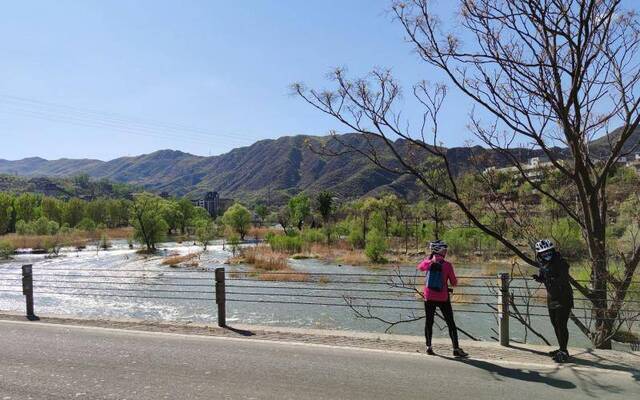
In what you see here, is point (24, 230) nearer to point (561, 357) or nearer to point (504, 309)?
point (504, 309)

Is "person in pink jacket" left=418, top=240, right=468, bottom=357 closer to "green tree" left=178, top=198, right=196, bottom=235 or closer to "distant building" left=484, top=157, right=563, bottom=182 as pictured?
"distant building" left=484, top=157, right=563, bottom=182

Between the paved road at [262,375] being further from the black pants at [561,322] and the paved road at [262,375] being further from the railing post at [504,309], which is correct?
the railing post at [504,309]

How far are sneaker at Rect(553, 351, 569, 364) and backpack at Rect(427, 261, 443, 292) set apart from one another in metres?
1.70

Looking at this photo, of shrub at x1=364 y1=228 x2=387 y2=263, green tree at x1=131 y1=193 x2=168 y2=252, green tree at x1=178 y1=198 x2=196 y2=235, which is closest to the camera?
shrub at x1=364 y1=228 x2=387 y2=263

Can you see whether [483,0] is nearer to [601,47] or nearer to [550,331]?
[601,47]

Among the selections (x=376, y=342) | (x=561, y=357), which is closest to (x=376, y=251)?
(x=376, y=342)

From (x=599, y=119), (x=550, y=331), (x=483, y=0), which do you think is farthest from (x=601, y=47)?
(x=550, y=331)

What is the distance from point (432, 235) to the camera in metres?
62.8

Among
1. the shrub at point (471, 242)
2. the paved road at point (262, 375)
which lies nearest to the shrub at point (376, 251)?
the shrub at point (471, 242)

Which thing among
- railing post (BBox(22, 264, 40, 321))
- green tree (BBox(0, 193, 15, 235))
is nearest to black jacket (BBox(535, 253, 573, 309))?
railing post (BBox(22, 264, 40, 321))

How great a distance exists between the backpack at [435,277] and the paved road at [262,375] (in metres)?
0.96

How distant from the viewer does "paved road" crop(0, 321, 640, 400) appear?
5.69 metres

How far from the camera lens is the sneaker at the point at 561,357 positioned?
22.6 feet

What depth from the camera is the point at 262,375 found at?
6371mm
